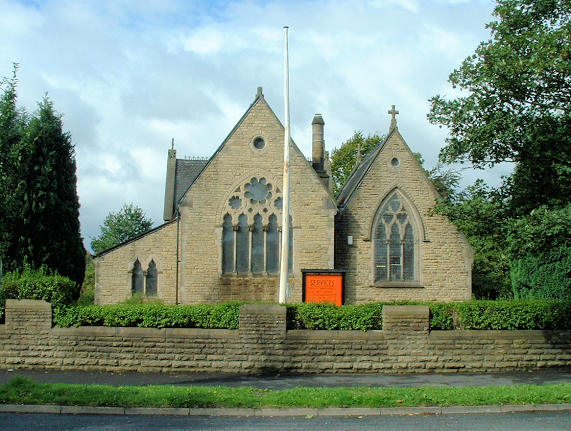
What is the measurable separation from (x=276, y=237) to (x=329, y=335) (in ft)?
36.5

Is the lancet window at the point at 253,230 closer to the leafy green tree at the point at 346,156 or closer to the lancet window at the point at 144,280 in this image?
the lancet window at the point at 144,280

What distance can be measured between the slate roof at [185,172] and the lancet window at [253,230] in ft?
22.6

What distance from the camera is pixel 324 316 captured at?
17.2m

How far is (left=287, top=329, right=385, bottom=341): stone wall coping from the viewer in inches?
665

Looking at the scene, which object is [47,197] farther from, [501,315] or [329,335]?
[501,315]

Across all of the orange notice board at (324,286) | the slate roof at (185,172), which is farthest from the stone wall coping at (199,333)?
the slate roof at (185,172)

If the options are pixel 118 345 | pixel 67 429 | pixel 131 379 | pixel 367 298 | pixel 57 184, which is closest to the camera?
pixel 67 429

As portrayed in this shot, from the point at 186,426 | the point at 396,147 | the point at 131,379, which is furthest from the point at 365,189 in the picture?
the point at 186,426

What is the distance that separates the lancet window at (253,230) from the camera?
27516mm

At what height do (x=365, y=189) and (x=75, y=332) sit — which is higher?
(x=365, y=189)

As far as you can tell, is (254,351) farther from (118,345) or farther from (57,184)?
(57,184)

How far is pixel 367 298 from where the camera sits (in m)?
27.9

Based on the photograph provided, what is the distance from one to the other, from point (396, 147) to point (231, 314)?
566 inches

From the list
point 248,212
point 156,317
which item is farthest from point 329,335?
point 248,212
